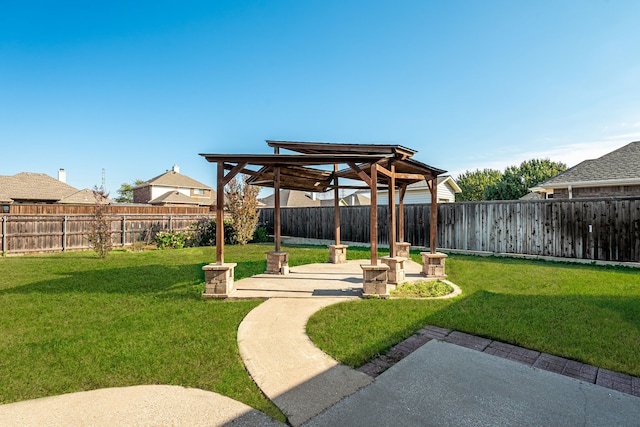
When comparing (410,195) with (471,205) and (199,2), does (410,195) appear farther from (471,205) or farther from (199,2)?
(199,2)

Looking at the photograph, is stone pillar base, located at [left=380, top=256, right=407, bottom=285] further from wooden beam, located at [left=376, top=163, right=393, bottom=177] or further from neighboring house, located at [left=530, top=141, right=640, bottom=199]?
neighboring house, located at [left=530, top=141, right=640, bottom=199]

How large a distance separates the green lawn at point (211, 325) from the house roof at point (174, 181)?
97.7 ft

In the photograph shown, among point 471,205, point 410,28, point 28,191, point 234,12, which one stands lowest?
point 471,205

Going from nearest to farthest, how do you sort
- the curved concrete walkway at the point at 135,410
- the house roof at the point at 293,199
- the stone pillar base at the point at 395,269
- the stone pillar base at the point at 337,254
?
the curved concrete walkway at the point at 135,410
the stone pillar base at the point at 395,269
the stone pillar base at the point at 337,254
the house roof at the point at 293,199

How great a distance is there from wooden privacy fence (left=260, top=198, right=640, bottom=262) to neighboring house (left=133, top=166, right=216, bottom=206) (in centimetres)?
2460

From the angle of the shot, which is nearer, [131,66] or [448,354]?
[448,354]

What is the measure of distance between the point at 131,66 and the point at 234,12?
5.35 m

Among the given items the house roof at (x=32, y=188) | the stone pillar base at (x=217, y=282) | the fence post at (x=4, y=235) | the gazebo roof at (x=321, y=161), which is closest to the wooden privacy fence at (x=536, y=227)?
the gazebo roof at (x=321, y=161)

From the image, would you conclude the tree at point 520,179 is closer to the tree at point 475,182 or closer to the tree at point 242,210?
the tree at point 475,182

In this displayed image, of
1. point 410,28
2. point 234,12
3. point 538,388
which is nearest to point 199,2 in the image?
point 234,12

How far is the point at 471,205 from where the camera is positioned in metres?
11.6

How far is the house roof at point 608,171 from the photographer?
12.0m

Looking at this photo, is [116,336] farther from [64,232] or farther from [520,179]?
[520,179]

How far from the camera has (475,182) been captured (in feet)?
144
